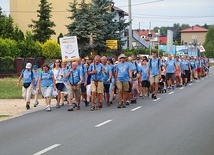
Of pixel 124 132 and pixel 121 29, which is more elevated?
pixel 121 29

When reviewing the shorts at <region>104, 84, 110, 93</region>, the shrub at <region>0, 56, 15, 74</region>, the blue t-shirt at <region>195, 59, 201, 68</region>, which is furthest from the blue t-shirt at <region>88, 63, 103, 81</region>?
the shrub at <region>0, 56, 15, 74</region>

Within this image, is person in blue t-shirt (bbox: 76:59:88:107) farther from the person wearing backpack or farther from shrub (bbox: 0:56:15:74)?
shrub (bbox: 0:56:15:74)

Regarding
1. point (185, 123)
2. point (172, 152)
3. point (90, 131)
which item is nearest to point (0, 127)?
point (90, 131)

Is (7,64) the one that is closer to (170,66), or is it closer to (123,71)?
(170,66)

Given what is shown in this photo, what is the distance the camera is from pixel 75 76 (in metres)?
18.3

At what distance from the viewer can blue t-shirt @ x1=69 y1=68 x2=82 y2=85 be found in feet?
59.7

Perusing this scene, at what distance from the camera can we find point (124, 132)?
1212 cm

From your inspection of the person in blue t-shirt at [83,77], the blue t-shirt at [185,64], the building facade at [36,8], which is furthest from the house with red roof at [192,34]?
the person in blue t-shirt at [83,77]

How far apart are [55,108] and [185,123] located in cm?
670

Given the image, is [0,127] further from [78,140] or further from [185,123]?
[185,123]

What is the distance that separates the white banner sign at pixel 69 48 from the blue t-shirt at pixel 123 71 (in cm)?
314

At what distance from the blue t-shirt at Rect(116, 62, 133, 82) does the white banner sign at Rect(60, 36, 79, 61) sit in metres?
3.14

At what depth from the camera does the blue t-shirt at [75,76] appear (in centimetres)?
1820

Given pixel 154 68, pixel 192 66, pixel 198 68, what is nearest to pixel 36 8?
pixel 198 68
